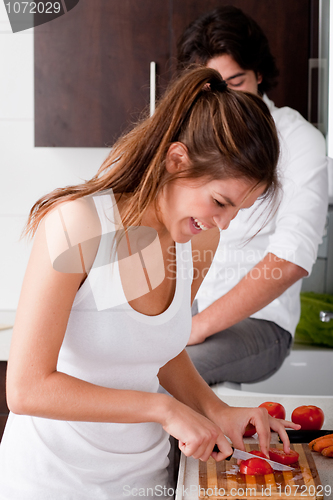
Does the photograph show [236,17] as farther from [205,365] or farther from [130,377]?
[130,377]

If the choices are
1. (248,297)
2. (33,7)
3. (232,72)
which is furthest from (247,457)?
(33,7)

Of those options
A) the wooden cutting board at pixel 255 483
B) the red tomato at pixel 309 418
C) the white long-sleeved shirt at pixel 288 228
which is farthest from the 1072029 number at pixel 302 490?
the white long-sleeved shirt at pixel 288 228

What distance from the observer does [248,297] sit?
1.28 metres

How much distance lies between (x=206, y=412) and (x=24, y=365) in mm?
347

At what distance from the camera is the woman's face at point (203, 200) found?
738mm

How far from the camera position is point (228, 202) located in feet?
2.46

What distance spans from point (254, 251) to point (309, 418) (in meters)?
0.62

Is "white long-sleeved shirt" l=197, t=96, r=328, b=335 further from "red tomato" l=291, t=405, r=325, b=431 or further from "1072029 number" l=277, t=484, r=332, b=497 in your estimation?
"1072029 number" l=277, t=484, r=332, b=497

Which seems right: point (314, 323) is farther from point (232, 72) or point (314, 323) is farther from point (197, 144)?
point (197, 144)

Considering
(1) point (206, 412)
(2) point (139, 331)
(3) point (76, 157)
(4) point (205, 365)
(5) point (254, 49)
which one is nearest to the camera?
(2) point (139, 331)

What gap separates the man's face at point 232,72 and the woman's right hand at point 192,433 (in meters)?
0.92

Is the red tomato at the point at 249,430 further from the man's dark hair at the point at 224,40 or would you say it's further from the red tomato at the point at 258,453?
the man's dark hair at the point at 224,40

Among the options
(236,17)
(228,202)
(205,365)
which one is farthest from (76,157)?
(228,202)

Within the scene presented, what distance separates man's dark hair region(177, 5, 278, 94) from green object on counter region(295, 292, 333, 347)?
81cm
